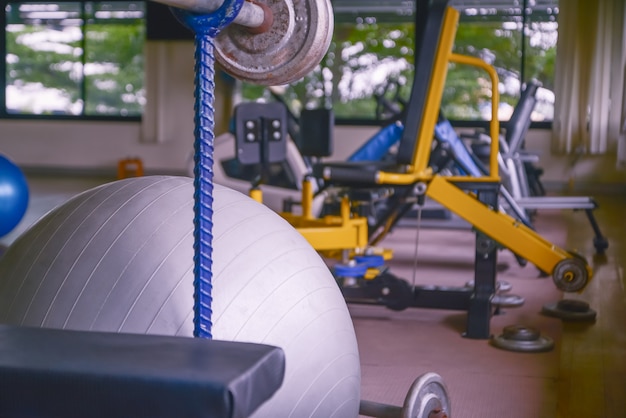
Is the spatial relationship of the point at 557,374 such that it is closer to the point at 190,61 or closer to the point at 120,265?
the point at 120,265

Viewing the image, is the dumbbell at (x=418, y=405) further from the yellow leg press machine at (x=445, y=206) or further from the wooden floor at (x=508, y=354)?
the yellow leg press machine at (x=445, y=206)

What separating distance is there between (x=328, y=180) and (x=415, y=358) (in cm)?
91

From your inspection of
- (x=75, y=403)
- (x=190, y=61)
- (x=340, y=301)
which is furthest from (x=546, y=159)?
(x=75, y=403)

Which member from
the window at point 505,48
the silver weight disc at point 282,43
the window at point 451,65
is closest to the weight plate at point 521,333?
the silver weight disc at point 282,43

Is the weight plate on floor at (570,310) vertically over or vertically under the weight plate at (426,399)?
under

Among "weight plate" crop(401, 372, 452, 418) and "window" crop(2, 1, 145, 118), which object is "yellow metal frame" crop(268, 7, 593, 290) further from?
"window" crop(2, 1, 145, 118)

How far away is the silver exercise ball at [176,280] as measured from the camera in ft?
3.39

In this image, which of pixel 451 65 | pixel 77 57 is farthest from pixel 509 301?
pixel 77 57

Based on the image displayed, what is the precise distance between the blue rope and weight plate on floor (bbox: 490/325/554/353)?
201 centimetres

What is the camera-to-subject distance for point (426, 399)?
1462 millimetres

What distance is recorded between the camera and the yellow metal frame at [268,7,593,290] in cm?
315

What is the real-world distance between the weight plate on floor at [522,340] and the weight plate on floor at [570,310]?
0.35 metres

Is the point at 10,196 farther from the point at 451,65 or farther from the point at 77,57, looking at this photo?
the point at 77,57

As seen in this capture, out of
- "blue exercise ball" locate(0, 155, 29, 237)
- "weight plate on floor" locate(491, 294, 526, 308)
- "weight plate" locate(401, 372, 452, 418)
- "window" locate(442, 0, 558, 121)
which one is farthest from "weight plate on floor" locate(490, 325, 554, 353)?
"window" locate(442, 0, 558, 121)
